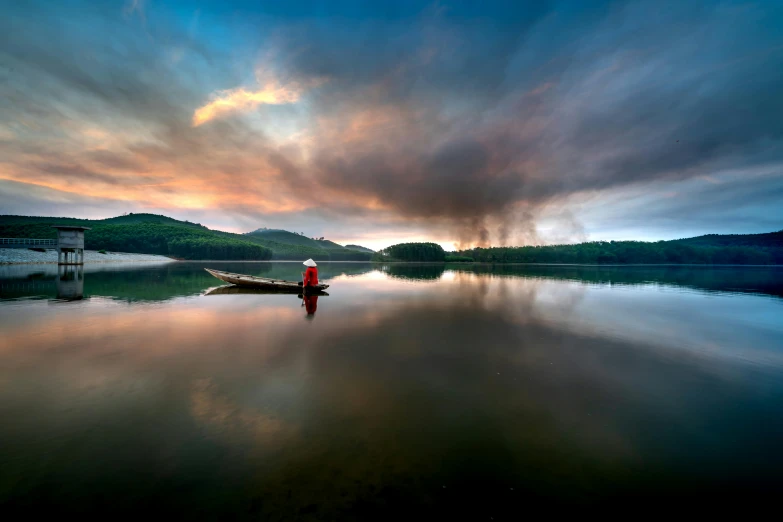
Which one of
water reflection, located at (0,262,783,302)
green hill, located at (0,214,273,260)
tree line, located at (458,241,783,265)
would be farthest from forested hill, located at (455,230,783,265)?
green hill, located at (0,214,273,260)

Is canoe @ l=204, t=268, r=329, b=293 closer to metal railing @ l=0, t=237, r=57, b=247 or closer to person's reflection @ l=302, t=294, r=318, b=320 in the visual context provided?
person's reflection @ l=302, t=294, r=318, b=320

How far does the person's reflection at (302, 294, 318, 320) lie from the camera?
15147 millimetres

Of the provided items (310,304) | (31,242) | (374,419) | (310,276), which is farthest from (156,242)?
(374,419)

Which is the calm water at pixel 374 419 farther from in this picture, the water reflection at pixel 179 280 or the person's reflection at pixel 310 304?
the water reflection at pixel 179 280

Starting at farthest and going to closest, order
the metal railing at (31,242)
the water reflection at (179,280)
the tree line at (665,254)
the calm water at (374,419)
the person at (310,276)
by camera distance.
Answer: the tree line at (665,254) → the metal railing at (31,242) → the person at (310,276) → the water reflection at (179,280) → the calm water at (374,419)

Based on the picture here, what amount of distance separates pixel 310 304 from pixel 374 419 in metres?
13.2

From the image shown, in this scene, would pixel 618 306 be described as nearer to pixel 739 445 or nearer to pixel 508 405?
pixel 739 445

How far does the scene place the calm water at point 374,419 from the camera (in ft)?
12.7

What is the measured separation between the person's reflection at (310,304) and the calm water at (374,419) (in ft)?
9.74

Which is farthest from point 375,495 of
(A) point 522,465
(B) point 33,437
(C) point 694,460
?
(B) point 33,437

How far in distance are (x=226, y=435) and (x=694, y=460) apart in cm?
769

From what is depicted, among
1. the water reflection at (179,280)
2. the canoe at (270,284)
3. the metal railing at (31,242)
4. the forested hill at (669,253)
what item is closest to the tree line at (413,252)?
the forested hill at (669,253)

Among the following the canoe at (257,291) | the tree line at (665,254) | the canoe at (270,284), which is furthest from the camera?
the tree line at (665,254)

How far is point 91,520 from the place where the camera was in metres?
3.41
